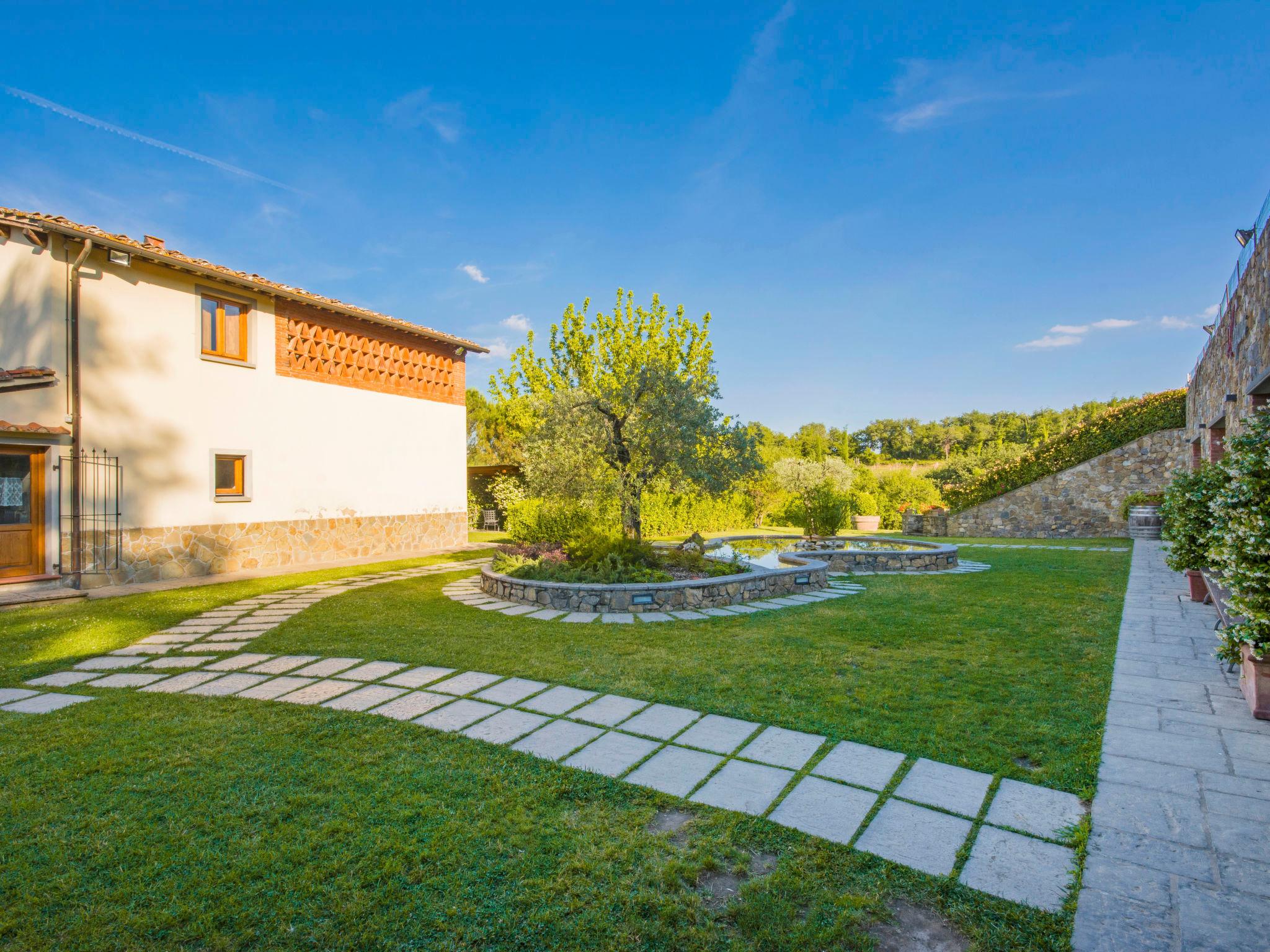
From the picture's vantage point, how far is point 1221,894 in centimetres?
189

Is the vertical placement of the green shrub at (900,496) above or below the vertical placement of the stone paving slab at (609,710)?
above

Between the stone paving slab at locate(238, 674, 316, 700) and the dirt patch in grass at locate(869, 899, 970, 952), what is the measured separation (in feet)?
12.0

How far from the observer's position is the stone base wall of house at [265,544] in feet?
29.1

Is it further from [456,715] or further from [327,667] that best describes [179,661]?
[456,715]

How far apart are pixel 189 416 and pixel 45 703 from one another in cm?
689

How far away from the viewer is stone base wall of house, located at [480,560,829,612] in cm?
666

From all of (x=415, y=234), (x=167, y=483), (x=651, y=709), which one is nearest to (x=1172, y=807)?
(x=651, y=709)

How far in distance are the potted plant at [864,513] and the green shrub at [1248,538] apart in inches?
603

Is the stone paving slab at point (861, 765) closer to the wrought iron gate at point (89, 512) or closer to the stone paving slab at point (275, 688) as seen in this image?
the stone paving slab at point (275, 688)

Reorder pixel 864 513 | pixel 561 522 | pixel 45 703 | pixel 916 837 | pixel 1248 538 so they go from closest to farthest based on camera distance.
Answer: pixel 916 837 < pixel 1248 538 < pixel 45 703 < pixel 561 522 < pixel 864 513

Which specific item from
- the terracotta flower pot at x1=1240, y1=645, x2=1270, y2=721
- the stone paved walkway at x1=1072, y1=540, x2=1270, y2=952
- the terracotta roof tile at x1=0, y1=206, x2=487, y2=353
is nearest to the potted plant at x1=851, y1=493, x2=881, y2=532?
the terracotta roof tile at x1=0, y1=206, x2=487, y2=353

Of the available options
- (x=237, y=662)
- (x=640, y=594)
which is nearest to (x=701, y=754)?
(x=640, y=594)

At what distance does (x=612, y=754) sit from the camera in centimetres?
299

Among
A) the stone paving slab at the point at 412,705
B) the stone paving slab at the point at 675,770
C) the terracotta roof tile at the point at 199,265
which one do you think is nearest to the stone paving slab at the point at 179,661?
the stone paving slab at the point at 412,705
